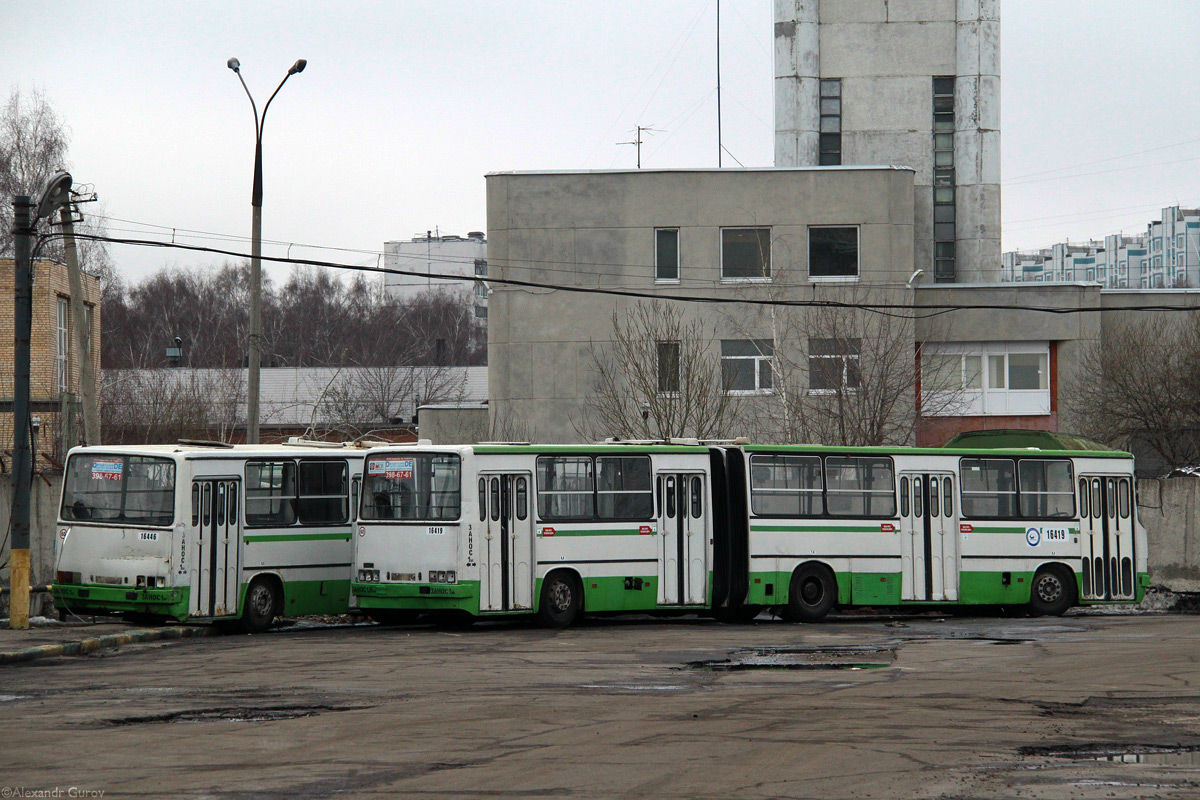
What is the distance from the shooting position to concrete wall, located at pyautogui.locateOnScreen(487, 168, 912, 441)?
38.1 metres

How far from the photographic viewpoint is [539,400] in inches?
1524

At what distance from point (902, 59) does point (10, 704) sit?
40557 mm

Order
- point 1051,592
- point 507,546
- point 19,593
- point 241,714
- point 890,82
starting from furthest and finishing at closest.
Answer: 1. point 890,82
2. point 1051,592
3. point 507,546
4. point 19,593
5. point 241,714

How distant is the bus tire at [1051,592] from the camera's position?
78.8 ft

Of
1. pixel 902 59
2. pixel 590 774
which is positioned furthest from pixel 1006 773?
pixel 902 59

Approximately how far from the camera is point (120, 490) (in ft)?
65.9

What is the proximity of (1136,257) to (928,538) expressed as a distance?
6817 inches

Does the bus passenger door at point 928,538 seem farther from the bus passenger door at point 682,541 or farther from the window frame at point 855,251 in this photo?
the window frame at point 855,251

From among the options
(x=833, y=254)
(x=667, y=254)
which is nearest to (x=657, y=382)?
(x=667, y=254)

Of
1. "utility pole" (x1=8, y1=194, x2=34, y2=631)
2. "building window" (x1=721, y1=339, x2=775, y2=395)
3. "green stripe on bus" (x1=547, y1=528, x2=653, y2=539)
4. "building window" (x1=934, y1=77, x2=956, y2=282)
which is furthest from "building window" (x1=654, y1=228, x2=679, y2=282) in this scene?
"utility pole" (x1=8, y1=194, x2=34, y2=631)

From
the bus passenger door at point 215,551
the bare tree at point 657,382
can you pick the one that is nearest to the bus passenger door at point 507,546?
the bus passenger door at point 215,551

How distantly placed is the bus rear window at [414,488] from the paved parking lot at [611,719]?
2205mm

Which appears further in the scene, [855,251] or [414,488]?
[855,251]

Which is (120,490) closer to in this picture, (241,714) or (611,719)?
(241,714)
